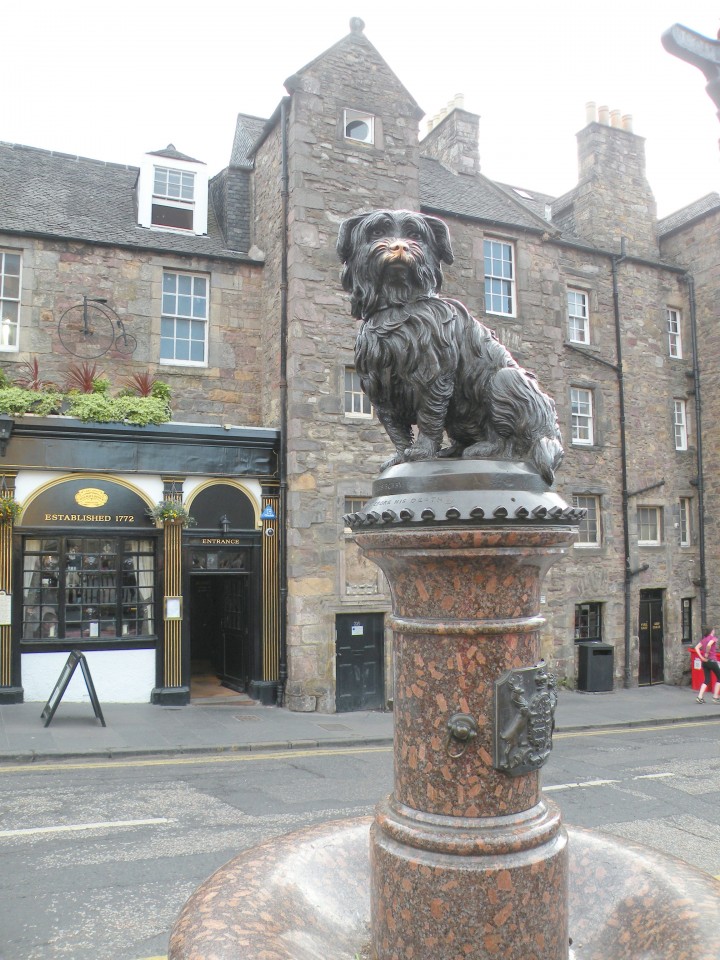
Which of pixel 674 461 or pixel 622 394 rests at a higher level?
pixel 622 394

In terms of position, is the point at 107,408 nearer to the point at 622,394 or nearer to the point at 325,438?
the point at 325,438

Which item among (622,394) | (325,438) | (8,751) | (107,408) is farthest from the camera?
(622,394)

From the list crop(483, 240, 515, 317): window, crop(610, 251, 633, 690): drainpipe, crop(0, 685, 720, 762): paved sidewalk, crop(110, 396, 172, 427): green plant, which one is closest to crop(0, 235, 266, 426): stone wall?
crop(110, 396, 172, 427): green plant

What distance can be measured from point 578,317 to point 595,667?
9.18m

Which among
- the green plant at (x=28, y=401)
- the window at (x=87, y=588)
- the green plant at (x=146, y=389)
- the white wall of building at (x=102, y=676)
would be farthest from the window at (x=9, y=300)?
the white wall of building at (x=102, y=676)

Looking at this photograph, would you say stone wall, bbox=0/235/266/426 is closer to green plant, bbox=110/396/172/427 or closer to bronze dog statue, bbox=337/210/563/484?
green plant, bbox=110/396/172/427

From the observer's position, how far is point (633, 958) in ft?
10.6

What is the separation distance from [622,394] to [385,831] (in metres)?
19.1

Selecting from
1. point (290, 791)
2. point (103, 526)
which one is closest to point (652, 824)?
point (290, 791)

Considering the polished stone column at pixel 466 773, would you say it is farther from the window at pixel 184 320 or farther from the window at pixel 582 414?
the window at pixel 582 414

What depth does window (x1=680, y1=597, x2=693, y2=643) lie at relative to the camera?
21.1 metres

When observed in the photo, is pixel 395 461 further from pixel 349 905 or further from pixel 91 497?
pixel 91 497

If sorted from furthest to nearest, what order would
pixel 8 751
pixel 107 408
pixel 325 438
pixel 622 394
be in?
pixel 622 394
pixel 325 438
pixel 107 408
pixel 8 751

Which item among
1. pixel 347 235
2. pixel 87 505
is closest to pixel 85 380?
pixel 87 505
